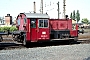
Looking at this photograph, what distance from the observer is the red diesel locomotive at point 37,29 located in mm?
17328

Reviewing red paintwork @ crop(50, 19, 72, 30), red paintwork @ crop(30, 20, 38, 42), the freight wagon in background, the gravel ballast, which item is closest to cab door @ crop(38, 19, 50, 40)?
the freight wagon in background

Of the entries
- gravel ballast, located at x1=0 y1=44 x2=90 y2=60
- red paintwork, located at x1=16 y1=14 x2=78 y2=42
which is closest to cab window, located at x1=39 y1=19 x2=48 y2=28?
red paintwork, located at x1=16 y1=14 x2=78 y2=42

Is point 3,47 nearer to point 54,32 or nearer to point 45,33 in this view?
point 45,33

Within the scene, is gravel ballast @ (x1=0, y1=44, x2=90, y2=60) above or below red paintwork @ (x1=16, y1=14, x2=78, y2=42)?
below

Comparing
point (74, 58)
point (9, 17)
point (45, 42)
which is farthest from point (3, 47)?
point (9, 17)

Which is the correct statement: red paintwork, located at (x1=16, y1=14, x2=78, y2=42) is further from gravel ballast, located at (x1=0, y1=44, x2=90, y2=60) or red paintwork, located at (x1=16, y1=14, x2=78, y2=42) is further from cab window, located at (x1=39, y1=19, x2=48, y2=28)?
gravel ballast, located at (x1=0, y1=44, x2=90, y2=60)

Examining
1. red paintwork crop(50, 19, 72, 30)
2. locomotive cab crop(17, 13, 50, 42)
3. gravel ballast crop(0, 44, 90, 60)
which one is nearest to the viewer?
gravel ballast crop(0, 44, 90, 60)

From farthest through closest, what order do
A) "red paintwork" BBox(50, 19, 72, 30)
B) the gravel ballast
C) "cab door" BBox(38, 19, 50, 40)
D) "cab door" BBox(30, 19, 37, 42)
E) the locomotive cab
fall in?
"red paintwork" BBox(50, 19, 72, 30) → "cab door" BBox(38, 19, 50, 40) → "cab door" BBox(30, 19, 37, 42) → the locomotive cab → the gravel ballast

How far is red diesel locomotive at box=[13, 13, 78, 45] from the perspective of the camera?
1733 cm

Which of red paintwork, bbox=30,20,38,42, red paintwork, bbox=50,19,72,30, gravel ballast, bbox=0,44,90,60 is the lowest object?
gravel ballast, bbox=0,44,90,60

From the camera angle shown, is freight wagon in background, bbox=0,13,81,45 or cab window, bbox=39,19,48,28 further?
cab window, bbox=39,19,48,28

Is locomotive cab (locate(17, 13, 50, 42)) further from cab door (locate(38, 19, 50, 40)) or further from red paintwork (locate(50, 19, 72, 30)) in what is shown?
red paintwork (locate(50, 19, 72, 30))

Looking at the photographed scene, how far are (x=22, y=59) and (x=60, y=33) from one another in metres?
8.50

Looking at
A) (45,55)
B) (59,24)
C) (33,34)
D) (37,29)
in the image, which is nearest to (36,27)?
(37,29)
